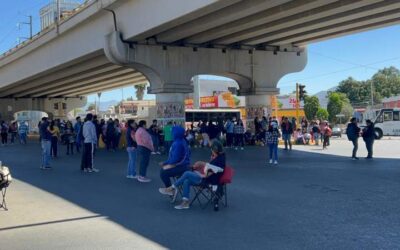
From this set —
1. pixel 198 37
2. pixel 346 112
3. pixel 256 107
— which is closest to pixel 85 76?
pixel 256 107

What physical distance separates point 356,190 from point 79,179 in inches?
294

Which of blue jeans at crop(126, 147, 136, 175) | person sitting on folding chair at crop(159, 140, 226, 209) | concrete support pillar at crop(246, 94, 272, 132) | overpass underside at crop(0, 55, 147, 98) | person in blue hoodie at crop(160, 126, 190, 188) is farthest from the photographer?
overpass underside at crop(0, 55, 147, 98)

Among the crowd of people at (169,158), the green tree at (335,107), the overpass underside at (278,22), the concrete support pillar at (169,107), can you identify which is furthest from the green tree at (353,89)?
the crowd of people at (169,158)

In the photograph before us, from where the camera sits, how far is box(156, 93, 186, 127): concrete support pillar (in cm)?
2566

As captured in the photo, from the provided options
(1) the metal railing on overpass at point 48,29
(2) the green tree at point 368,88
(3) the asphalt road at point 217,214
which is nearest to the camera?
(3) the asphalt road at point 217,214

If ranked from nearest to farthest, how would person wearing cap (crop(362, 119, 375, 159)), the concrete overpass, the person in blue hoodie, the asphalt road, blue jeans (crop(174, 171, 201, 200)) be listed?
the asphalt road
blue jeans (crop(174, 171, 201, 200))
the person in blue hoodie
person wearing cap (crop(362, 119, 375, 159))
the concrete overpass

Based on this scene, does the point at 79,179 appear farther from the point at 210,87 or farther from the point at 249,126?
the point at 210,87

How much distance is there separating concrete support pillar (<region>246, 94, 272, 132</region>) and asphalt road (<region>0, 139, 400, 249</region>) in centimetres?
1558

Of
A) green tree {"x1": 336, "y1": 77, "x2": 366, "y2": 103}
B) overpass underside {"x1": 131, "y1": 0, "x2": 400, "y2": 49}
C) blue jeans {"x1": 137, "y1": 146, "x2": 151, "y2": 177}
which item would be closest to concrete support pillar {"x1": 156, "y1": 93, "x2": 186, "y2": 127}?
overpass underside {"x1": 131, "y1": 0, "x2": 400, "y2": 49}

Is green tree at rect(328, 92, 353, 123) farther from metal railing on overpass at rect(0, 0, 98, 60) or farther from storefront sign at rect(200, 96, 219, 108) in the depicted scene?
metal railing on overpass at rect(0, 0, 98, 60)

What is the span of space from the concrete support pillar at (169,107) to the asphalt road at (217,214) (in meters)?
11.8

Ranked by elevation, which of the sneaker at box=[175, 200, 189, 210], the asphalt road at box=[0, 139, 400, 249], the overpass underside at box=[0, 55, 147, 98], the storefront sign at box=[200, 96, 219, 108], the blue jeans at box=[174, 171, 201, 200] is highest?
the overpass underside at box=[0, 55, 147, 98]

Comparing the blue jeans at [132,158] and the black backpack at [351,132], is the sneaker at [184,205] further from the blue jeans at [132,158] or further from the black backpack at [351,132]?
the black backpack at [351,132]

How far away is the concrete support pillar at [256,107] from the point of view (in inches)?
1169
